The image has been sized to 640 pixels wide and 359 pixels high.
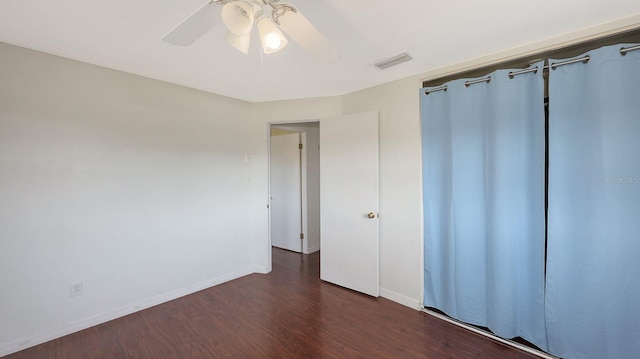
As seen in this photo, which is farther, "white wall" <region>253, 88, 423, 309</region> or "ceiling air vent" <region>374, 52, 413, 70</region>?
"white wall" <region>253, 88, 423, 309</region>

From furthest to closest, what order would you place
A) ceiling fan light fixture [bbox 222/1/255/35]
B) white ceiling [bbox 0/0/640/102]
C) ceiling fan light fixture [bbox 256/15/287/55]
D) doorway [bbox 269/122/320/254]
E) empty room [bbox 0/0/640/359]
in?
doorway [bbox 269/122/320/254] → empty room [bbox 0/0/640/359] → white ceiling [bbox 0/0/640/102] → ceiling fan light fixture [bbox 256/15/287/55] → ceiling fan light fixture [bbox 222/1/255/35]

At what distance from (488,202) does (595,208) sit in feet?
1.97

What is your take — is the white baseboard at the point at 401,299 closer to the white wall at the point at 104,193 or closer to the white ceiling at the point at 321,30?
the white wall at the point at 104,193

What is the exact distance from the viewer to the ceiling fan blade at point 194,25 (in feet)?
3.59

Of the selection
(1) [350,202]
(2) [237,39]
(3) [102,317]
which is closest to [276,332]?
(1) [350,202]

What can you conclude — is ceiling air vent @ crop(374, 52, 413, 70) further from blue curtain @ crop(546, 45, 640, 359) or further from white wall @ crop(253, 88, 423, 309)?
blue curtain @ crop(546, 45, 640, 359)

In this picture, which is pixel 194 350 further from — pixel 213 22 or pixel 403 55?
pixel 403 55

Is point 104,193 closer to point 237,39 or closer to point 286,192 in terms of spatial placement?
point 237,39

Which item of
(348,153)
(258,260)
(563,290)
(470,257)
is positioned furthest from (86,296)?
(563,290)

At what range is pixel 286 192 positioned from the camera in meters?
4.41

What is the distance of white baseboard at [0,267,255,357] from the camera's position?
1.96 metres

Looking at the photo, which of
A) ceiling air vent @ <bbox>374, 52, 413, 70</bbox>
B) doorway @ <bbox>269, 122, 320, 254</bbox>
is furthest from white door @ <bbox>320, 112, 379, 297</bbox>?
doorway @ <bbox>269, 122, 320, 254</bbox>

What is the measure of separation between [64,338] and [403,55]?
12.0 ft

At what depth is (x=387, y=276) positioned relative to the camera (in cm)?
278
